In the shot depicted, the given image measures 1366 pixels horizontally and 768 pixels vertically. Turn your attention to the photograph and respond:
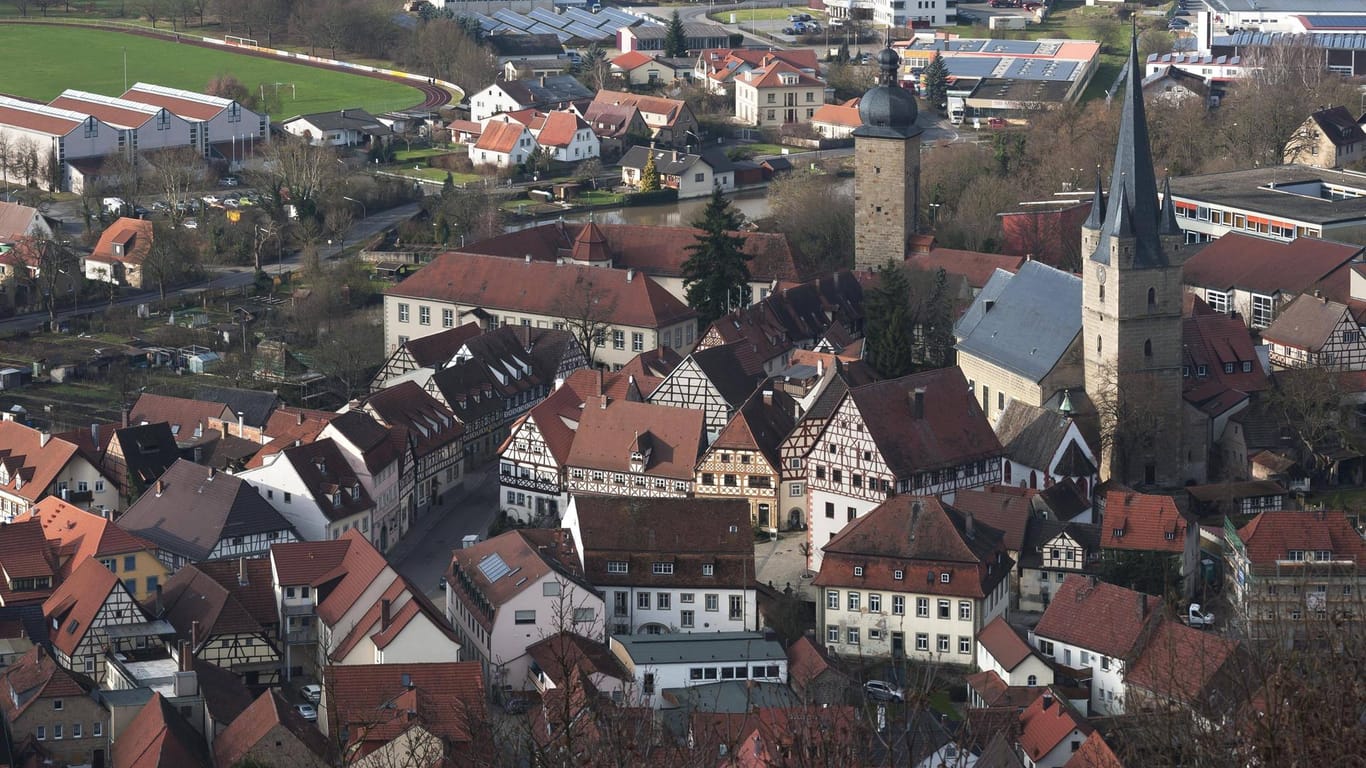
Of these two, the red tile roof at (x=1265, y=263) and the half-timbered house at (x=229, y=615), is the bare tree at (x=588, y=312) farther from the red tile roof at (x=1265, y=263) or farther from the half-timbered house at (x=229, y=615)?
the half-timbered house at (x=229, y=615)

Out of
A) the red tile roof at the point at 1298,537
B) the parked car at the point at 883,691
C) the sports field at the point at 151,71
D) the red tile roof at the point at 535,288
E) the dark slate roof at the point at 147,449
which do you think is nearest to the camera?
the parked car at the point at 883,691

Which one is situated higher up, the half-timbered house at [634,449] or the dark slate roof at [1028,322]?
the dark slate roof at [1028,322]

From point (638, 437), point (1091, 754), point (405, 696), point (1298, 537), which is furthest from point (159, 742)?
point (1298, 537)

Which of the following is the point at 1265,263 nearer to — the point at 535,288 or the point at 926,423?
the point at 926,423

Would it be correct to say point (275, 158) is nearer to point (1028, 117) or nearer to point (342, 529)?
point (1028, 117)

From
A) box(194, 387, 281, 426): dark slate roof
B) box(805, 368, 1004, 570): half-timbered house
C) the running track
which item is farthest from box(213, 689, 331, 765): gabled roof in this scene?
the running track

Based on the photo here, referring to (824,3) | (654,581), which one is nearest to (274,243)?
(654,581)

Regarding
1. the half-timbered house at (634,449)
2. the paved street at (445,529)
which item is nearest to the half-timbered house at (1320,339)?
the half-timbered house at (634,449)
